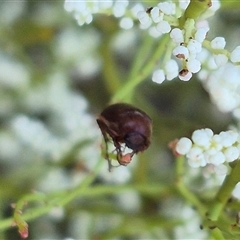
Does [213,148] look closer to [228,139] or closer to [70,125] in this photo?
[228,139]

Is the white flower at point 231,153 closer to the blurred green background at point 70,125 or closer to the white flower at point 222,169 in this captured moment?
the white flower at point 222,169

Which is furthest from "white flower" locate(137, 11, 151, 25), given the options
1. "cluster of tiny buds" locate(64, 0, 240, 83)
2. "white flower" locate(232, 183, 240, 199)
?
"white flower" locate(232, 183, 240, 199)

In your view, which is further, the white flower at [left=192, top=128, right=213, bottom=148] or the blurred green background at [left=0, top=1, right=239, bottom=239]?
the blurred green background at [left=0, top=1, right=239, bottom=239]

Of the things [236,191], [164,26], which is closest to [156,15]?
[164,26]

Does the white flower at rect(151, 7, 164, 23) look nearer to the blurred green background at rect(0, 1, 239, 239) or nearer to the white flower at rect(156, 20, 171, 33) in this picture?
the white flower at rect(156, 20, 171, 33)

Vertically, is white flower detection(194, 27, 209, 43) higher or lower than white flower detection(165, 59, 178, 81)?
lower

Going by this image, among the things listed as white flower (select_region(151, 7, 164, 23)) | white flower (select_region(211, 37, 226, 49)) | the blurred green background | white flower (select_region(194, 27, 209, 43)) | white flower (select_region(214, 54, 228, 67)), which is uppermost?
the blurred green background
